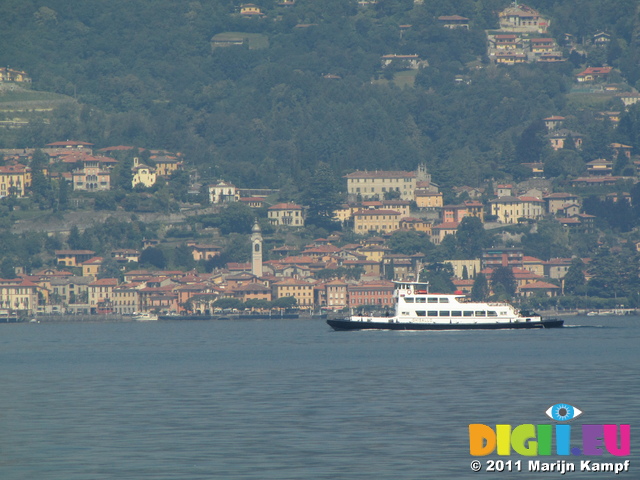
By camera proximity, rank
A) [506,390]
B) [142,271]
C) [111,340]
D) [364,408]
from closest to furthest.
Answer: [364,408], [506,390], [111,340], [142,271]

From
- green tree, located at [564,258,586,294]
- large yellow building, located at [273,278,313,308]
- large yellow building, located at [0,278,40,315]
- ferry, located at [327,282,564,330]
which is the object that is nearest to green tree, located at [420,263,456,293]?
green tree, located at [564,258,586,294]

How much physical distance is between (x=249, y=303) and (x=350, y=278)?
1624 centimetres

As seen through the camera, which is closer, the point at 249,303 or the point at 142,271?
the point at 249,303

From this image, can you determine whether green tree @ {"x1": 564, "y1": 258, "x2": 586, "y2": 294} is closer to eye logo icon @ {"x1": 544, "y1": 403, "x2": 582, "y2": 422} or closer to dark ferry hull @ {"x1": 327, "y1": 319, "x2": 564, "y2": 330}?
dark ferry hull @ {"x1": 327, "y1": 319, "x2": 564, "y2": 330}

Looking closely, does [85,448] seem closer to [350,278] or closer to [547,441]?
[547,441]

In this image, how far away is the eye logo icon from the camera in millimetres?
39875

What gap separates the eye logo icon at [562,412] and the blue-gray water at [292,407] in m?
0.40

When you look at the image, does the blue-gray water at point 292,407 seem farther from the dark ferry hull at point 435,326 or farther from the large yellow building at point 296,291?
the large yellow building at point 296,291

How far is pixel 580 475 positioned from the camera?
106 ft

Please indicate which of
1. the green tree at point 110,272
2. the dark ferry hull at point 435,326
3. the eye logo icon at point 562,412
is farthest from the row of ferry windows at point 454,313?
the green tree at point 110,272

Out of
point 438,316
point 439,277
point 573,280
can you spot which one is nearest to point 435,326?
point 438,316

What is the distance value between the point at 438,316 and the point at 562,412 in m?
56.1

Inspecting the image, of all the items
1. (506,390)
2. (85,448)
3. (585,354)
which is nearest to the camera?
(85,448)

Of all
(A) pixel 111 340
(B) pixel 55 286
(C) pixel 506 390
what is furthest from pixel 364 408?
(B) pixel 55 286
